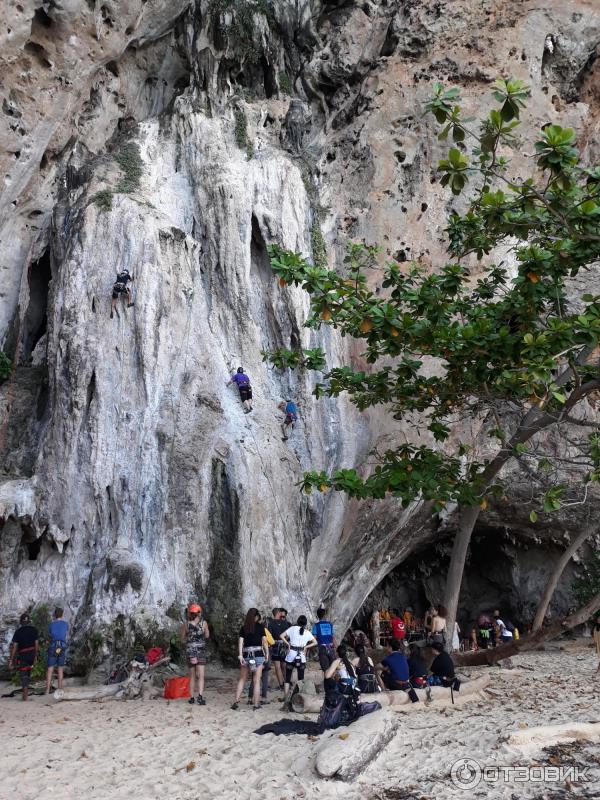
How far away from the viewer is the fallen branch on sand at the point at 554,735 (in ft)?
22.0

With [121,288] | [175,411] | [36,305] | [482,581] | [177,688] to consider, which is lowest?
[177,688]

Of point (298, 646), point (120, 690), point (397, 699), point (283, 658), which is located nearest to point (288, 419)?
point (283, 658)

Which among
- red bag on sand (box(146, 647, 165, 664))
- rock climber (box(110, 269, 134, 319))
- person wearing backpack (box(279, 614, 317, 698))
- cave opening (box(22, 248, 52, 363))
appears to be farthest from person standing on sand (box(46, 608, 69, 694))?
cave opening (box(22, 248, 52, 363))

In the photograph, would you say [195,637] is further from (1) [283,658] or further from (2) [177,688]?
(1) [283,658]

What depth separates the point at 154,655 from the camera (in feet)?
35.2

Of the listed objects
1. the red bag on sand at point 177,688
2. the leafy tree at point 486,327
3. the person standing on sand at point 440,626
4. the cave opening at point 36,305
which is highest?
the cave opening at point 36,305

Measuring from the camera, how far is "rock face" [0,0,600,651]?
1272cm

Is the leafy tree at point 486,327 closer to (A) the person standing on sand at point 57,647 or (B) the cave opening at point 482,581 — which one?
(A) the person standing on sand at point 57,647

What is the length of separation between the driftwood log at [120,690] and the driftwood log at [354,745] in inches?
165

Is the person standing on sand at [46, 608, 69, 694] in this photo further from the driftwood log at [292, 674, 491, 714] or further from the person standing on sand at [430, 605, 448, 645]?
the person standing on sand at [430, 605, 448, 645]

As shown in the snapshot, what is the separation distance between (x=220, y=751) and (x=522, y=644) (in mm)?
6335

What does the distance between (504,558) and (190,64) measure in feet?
60.1

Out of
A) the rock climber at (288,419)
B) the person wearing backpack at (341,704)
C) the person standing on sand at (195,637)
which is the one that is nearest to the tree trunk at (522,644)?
the person wearing backpack at (341,704)

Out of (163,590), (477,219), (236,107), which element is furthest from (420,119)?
(163,590)
